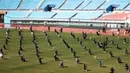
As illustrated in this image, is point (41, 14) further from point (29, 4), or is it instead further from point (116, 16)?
point (116, 16)

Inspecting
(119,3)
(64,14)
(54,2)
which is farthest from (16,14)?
(119,3)

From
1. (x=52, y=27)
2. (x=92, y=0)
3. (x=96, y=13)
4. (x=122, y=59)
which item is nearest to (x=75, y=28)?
(x=52, y=27)

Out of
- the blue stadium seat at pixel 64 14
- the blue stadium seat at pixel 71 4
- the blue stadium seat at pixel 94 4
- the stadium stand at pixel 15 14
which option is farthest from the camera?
the blue stadium seat at pixel 71 4

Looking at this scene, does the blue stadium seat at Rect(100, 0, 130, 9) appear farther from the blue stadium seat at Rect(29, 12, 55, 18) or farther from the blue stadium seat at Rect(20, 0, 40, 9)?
the blue stadium seat at Rect(20, 0, 40, 9)

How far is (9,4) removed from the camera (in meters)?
106

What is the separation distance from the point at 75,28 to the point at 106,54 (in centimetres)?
2800

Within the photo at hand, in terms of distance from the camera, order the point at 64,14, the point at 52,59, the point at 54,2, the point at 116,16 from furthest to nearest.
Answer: the point at 54,2, the point at 64,14, the point at 116,16, the point at 52,59

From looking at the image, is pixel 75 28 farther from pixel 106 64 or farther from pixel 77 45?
pixel 106 64

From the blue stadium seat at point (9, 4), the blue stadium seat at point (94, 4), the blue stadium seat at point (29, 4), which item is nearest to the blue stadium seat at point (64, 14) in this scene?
the blue stadium seat at point (94, 4)

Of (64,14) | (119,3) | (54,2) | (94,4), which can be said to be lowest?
(64,14)

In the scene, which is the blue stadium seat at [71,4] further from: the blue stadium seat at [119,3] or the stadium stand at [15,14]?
the stadium stand at [15,14]

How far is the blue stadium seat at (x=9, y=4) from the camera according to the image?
343ft


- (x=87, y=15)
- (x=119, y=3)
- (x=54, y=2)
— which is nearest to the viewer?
(x=87, y=15)

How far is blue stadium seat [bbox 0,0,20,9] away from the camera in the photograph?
105m
